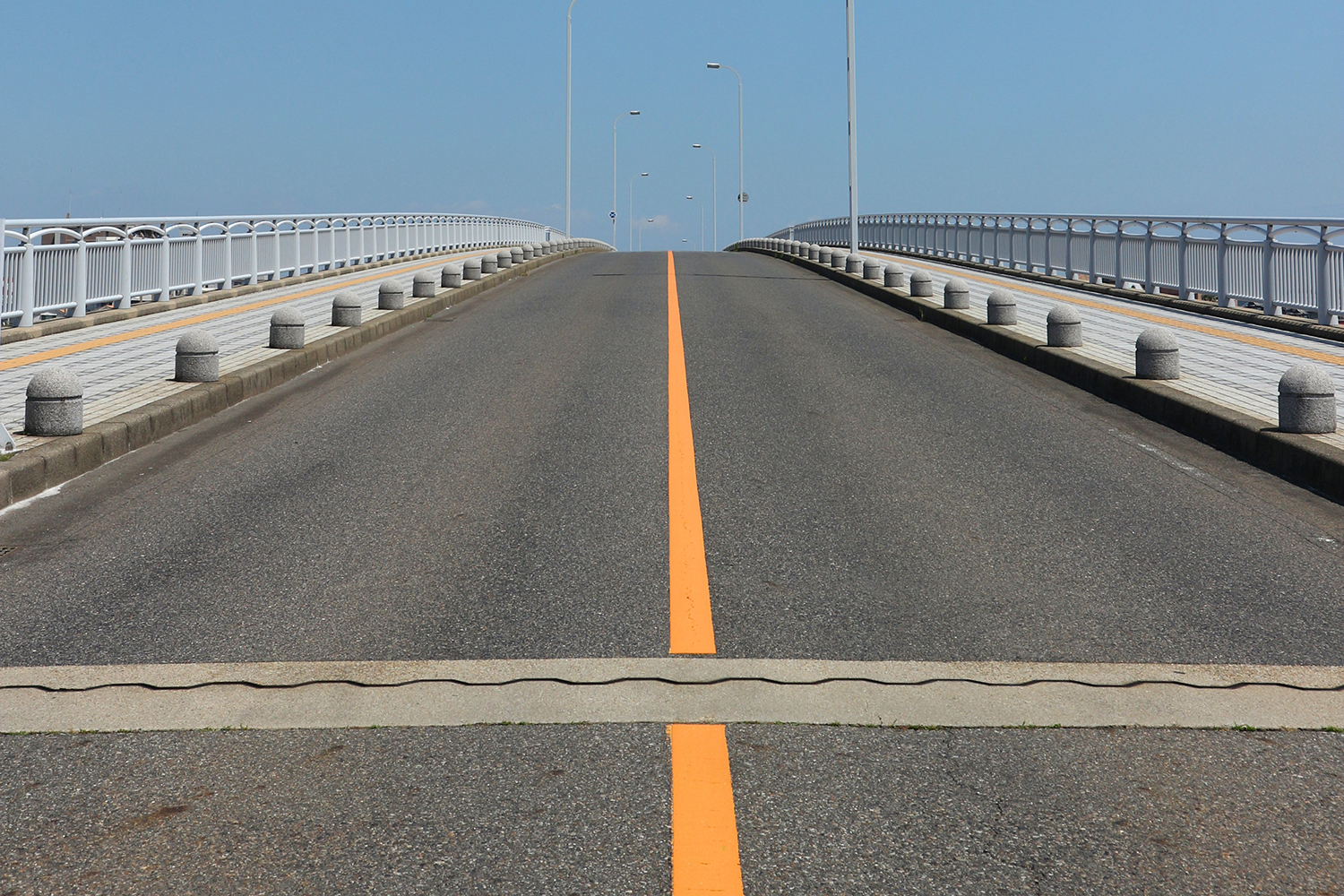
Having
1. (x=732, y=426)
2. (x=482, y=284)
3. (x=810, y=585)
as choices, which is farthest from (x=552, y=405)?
(x=482, y=284)

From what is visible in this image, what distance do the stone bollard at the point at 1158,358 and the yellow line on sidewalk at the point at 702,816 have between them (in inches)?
324

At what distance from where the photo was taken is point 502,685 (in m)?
4.41

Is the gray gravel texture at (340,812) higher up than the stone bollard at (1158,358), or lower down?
lower down

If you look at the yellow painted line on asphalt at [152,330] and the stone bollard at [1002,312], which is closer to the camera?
the yellow painted line on asphalt at [152,330]

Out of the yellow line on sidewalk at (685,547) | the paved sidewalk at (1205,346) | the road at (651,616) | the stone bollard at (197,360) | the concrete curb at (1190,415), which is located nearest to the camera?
the road at (651,616)

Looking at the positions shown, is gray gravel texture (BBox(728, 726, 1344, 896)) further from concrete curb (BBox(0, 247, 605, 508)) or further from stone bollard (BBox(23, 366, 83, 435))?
stone bollard (BBox(23, 366, 83, 435))

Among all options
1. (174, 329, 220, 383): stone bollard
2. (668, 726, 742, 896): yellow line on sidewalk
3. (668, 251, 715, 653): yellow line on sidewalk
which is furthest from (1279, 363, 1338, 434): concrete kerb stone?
(174, 329, 220, 383): stone bollard

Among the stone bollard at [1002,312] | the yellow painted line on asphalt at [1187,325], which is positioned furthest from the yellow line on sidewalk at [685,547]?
the yellow painted line on asphalt at [1187,325]

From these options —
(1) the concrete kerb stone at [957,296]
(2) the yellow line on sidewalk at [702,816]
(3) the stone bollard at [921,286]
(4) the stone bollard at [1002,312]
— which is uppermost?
(3) the stone bollard at [921,286]

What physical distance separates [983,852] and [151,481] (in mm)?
6293

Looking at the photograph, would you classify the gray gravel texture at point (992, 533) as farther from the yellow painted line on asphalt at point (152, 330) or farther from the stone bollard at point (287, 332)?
the yellow painted line on asphalt at point (152, 330)

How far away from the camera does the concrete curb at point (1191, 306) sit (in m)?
17.0

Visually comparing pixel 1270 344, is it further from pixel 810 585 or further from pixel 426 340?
pixel 810 585

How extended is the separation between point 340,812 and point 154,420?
6.84m
